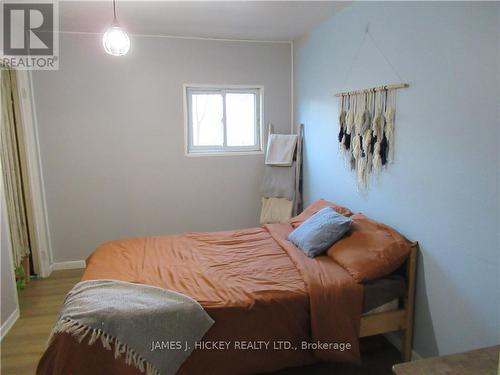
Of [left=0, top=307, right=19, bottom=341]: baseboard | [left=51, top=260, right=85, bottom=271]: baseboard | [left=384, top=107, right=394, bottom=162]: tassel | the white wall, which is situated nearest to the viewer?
[left=384, top=107, right=394, bottom=162]: tassel

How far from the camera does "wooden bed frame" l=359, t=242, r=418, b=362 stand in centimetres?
209

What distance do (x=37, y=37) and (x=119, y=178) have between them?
5.12 feet

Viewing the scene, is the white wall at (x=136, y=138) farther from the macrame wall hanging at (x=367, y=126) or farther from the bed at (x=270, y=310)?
the bed at (x=270, y=310)

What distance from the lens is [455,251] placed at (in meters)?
1.83

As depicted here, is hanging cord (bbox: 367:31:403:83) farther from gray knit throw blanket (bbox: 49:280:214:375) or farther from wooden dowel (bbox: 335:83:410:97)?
gray knit throw blanket (bbox: 49:280:214:375)

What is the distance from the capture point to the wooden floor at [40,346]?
213cm

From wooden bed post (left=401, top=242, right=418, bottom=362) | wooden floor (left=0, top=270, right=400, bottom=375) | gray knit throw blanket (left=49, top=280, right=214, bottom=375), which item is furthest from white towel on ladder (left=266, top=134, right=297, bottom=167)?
gray knit throw blanket (left=49, top=280, right=214, bottom=375)

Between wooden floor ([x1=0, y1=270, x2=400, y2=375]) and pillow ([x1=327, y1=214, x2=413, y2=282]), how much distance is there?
0.63 metres

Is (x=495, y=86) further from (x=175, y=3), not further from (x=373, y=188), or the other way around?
(x=175, y=3)

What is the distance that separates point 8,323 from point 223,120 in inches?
109

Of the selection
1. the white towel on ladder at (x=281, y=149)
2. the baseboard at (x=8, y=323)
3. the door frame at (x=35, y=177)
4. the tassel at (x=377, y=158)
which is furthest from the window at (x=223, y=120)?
the baseboard at (x=8, y=323)

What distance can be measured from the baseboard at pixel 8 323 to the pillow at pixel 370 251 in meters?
2.46

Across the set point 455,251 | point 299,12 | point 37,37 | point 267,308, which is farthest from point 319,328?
point 37,37

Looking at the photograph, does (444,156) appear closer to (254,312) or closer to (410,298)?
(410,298)
